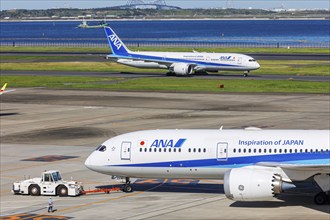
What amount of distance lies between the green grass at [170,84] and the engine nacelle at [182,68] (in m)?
3.36

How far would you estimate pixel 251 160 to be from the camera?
1786 inches

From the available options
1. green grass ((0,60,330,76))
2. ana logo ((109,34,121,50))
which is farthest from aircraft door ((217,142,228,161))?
ana logo ((109,34,121,50))

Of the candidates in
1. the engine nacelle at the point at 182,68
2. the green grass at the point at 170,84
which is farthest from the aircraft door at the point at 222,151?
the engine nacelle at the point at 182,68

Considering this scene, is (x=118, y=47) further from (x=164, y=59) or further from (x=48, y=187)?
(x=48, y=187)

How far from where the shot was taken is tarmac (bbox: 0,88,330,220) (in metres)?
44.4

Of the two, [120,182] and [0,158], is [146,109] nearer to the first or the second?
[0,158]

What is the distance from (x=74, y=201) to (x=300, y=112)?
152ft

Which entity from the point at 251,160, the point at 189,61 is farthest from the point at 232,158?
the point at 189,61

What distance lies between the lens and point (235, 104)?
97.9 metres

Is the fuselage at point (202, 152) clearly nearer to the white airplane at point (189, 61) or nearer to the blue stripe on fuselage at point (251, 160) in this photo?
the blue stripe on fuselage at point (251, 160)

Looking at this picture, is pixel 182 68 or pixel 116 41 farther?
pixel 116 41

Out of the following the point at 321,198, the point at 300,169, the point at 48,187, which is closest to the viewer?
the point at 300,169

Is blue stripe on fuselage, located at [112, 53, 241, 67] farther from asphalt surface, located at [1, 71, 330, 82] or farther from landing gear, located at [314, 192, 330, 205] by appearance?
landing gear, located at [314, 192, 330, 205]

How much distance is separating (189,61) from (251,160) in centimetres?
9555
